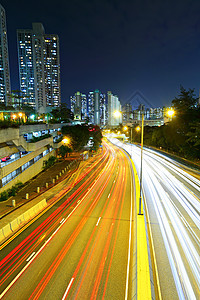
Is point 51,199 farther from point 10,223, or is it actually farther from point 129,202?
point 129,202

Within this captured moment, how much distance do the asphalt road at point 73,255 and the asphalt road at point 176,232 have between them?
213 cm

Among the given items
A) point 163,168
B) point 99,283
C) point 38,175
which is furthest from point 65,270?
point 163,168

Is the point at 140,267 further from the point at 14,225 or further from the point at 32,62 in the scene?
the point at 32,62

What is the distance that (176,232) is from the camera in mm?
13164

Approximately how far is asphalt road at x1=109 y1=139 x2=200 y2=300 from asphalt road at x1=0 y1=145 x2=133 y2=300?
2.13 meters

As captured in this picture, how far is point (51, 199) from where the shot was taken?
20.9 m

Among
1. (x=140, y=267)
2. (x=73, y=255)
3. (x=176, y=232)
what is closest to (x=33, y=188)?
(x=73, y=255)

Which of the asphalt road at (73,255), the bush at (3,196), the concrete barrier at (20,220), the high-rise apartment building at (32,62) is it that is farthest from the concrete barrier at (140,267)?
the high-rise apartment building at (32,62)

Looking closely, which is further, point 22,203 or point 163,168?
point 163,168

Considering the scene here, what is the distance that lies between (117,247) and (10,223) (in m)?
8.95

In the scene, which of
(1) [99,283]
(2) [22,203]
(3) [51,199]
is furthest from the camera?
(3) [51,199]

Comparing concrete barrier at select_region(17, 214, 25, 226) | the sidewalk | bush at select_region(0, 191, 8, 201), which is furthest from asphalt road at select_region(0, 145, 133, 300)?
bush at select_region(0, 191, 8, 201)

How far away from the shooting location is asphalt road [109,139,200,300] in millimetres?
8737

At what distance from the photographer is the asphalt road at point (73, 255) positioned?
8531 mm
